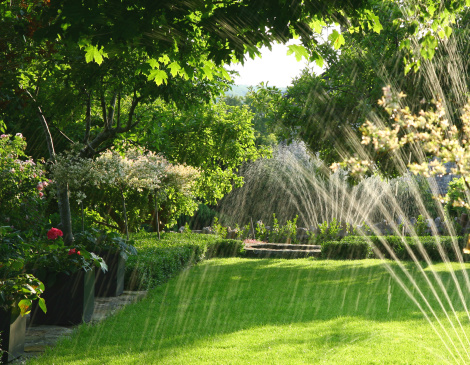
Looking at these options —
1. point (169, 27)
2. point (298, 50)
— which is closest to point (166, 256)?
point (298, 50)

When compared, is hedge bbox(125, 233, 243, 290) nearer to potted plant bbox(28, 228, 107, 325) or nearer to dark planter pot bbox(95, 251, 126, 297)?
dark planter pot bbox(95, 251, 126, 297)

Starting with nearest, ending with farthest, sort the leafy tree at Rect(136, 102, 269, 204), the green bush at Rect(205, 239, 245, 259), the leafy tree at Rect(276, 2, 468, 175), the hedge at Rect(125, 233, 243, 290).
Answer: the hedge at Rect(125, 233, 243, 290) < the leafy tree at Rect(276, 2, 468, 175) < the green bush at Rect(205, 239, 245, 259) < the leafy tree at Rect(136, 102, 269, 204)

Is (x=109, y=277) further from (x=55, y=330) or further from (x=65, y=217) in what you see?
(x=55, y=330)

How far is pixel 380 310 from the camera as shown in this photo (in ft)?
23.2

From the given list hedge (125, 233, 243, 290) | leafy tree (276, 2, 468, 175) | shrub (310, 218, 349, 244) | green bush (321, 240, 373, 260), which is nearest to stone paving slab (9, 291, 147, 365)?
hedge (125, 233, 243, 290)

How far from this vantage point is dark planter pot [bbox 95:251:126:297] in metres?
7.61

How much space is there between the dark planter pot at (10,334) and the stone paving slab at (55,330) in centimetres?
10

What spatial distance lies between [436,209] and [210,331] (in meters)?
18.8

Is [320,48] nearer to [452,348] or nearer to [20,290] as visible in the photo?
[452,348]

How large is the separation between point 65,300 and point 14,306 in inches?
68.8

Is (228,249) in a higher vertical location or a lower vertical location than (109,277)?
higher

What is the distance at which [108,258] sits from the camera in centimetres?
761

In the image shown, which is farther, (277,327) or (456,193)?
(456,193)

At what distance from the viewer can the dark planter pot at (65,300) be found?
19.3ft
